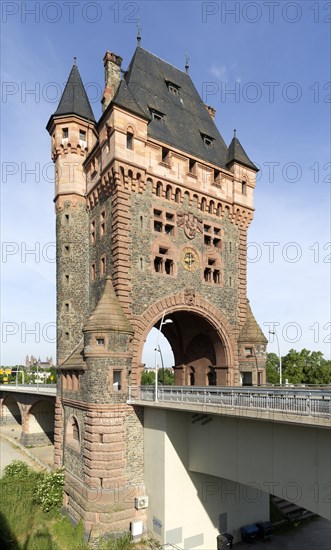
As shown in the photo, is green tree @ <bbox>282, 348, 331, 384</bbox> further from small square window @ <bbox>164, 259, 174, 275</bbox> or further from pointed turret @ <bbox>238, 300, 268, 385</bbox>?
small square window @ <bbox>164, 259, 174, 275</bbox>

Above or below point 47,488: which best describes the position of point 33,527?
below

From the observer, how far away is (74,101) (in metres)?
35.7

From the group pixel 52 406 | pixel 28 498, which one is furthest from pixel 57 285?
pixel 52 406

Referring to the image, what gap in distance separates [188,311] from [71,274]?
10.5m

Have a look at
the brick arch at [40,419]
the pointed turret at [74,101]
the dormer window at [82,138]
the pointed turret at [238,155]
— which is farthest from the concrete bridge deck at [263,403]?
the brick arch at [40,419]

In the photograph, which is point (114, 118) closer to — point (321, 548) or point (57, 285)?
point (57, 285)

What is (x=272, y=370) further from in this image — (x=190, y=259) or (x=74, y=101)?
(x=74, y=101)

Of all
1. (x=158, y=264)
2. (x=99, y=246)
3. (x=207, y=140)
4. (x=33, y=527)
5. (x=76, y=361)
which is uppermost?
(x=207, y=140)

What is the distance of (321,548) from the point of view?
82.2 ft

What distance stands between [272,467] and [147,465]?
995 centimetres

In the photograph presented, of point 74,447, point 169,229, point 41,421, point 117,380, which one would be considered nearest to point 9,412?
point 41,421

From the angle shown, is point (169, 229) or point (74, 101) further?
point (74, 101)

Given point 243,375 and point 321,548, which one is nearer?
point 321,548

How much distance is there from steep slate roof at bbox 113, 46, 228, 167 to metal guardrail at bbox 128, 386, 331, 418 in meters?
20.3
